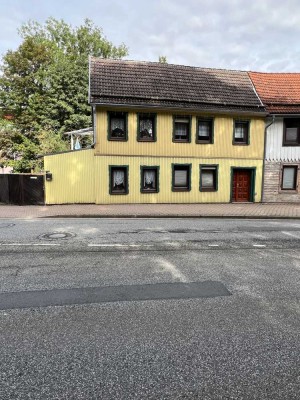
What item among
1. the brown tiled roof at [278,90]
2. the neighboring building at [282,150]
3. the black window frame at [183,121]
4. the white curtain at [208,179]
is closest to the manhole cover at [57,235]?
the black window frame at [183,121]

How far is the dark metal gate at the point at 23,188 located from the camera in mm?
16688

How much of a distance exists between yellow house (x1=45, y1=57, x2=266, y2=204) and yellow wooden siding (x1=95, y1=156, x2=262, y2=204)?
0.19 ft

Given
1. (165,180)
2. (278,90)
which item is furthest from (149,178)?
(278,90)

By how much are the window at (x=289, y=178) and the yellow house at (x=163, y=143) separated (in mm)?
1645

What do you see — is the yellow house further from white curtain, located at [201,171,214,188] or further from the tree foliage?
the tree foliage

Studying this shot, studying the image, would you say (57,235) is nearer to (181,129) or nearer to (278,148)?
(181,129)

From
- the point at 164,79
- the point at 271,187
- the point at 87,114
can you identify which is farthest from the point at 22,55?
the point at 271,187

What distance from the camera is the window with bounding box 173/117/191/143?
17.7m

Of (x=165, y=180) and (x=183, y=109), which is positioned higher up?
(x=183, y=109)

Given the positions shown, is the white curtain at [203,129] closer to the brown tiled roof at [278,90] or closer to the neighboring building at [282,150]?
the neighboring building at [282,150]

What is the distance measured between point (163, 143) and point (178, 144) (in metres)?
0.94

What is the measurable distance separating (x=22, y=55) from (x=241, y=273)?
3195 cm

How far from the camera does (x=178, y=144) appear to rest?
17.7 m

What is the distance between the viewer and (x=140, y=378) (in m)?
2.87
